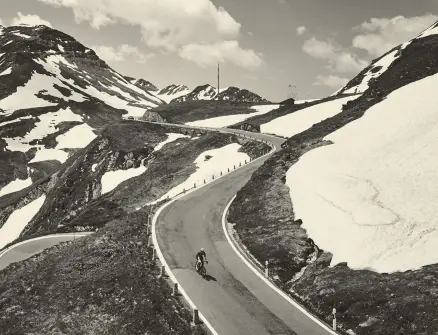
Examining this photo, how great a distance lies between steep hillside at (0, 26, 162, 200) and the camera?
4424 inches

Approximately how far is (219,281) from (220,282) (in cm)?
12

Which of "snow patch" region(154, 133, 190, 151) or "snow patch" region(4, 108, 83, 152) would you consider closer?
"snow patch" region(154, 133, 190, 151)

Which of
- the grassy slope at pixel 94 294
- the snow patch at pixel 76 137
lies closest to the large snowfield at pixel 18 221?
the snow patch at pixel 76 137

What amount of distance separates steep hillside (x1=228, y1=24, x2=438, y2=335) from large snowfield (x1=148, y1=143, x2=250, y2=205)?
43.5ft

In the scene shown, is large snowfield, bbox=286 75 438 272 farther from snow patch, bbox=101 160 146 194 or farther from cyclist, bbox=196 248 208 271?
snow patch, bbox=101 160 146 194

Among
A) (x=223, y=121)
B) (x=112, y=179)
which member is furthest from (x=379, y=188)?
(x=223, y=121)

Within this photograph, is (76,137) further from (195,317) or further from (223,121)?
(195,317)

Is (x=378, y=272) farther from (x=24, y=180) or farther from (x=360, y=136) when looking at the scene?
(x=24, y=180)

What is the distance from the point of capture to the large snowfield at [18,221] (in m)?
67.2

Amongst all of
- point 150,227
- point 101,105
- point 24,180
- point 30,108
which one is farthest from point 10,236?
point 101,105

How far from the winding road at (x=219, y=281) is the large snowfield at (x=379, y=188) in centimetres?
410

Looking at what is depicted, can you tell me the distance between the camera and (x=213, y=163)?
180 feet

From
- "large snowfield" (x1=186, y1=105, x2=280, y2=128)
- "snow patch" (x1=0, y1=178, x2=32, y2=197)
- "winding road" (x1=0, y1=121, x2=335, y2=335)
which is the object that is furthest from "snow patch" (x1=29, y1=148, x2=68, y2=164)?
"winding road" (x1=0, y1=121, x2=335, y2=335)

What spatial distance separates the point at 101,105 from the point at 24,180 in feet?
234
